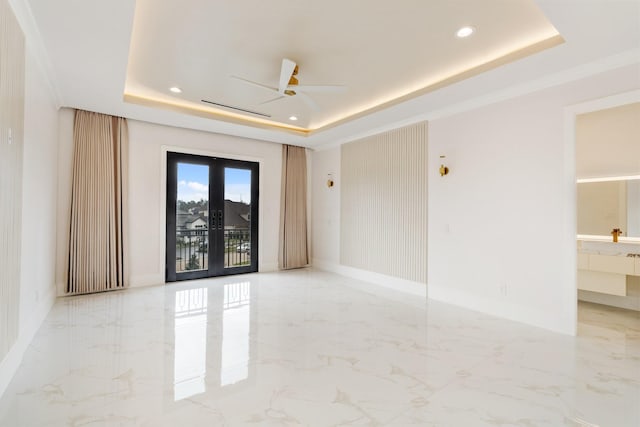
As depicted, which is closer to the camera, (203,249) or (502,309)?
(502,309)

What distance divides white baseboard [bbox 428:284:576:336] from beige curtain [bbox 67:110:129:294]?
4863 millimetres

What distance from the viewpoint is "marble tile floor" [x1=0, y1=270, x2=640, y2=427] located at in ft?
6.41

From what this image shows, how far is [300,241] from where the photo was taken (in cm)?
683

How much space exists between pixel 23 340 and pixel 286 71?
345cm

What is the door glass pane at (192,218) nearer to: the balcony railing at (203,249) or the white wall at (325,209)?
the balcony railing at (203,249)

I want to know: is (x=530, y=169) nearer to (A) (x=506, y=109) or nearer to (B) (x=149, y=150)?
(A) (x=506, y=109)

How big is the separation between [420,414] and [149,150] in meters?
5.28

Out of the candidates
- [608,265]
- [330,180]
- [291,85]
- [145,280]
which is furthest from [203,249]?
[608,265]

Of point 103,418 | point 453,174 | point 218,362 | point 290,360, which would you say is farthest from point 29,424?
Result: point 453,174

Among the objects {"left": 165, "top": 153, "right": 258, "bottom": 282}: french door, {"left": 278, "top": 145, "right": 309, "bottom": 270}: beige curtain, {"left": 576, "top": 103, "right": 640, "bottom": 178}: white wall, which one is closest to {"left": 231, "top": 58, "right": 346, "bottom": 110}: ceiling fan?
{"left": 165, "top": 153, "right": 258, "bottom": 282}: french door

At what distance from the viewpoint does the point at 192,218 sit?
5.61 metres

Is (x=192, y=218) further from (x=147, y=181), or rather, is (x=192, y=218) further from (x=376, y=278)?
(x=376, y=278)

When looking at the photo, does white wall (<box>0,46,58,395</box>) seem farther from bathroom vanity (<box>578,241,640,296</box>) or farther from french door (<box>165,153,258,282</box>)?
bathroom vanity (<box>578,241,640,296</box>)

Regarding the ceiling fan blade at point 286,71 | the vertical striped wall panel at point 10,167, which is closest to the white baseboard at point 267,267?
the ceiling fan blade at point 286,71
